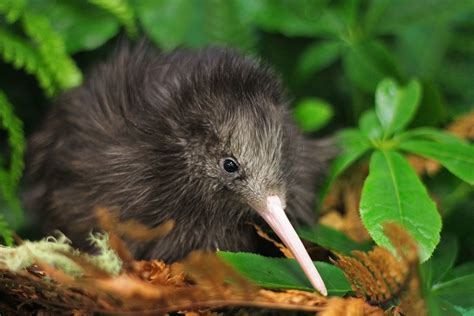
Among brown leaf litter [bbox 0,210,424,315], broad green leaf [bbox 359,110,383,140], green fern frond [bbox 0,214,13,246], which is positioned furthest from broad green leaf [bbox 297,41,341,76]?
green fern frond [bbox 0,214,13,246]

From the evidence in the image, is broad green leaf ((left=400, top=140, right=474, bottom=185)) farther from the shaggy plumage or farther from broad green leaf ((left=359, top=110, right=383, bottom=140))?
the shaggy plumage

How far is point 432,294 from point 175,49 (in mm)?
882

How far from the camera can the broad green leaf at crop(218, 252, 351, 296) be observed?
1.22 m

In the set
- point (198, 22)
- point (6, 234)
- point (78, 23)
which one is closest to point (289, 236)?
point (6, 234)

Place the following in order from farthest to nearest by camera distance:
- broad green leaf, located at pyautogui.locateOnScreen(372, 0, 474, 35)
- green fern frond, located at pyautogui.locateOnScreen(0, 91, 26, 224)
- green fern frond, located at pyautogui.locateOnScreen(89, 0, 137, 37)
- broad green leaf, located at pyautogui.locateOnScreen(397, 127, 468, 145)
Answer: broad green leaf, located at pyautogui.locateOnScreen(372, 0, 474, 35) < green fern frond, located at pyautogui.locateOnScreen(89, 0, 137, 37) < green fern frond, located at pyautogui.locateOnScreen(0, 91, 26, 224) < broad green leaf, located at pyautogui.locateOnScreen(397, 127, 468, 145)

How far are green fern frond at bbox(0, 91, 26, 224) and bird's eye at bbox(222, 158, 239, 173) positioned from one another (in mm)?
598

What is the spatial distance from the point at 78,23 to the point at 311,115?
27.8 inches

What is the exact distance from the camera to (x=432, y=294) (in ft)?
4.29

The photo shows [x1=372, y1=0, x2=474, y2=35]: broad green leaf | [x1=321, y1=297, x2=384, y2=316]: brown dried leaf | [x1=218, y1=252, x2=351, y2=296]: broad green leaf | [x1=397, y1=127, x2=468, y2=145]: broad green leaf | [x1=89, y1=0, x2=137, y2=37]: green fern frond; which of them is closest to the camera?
[x1=321, y1=297, x2=384, y2=316]: brown dried leaf

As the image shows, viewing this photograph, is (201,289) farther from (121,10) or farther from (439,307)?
(121,10)

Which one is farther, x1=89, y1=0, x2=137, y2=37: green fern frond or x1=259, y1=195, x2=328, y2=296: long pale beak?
x1=89, y1=0, x2=137, y2=37: green fern frond

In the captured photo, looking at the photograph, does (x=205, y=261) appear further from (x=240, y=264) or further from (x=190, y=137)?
(x=190, y=137)

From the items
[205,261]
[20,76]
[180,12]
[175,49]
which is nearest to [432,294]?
[205,261]

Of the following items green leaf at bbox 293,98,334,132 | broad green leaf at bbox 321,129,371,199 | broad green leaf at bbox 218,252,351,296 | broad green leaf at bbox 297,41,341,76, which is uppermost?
broad green leaf at bbox 297,41,341,76
